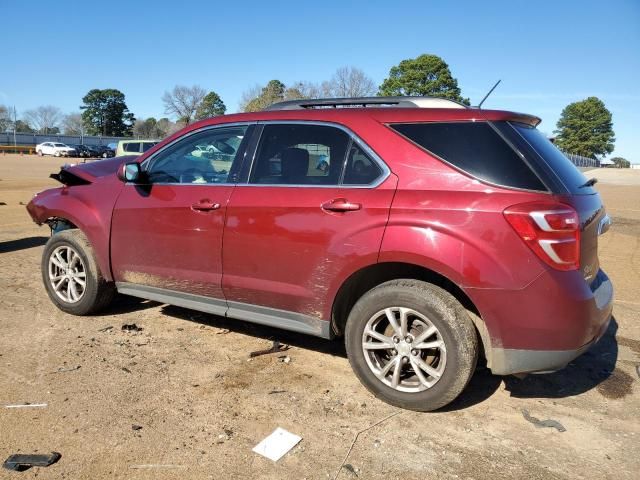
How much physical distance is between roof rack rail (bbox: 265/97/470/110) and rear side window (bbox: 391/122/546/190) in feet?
0.83

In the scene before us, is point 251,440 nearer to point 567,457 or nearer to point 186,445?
point 186,445

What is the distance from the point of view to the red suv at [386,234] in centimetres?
287

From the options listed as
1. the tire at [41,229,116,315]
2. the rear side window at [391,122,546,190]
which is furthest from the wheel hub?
the tire at [41,229,116,315]

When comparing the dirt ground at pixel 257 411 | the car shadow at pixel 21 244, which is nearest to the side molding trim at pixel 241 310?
the dirt ground at pixel 257 411

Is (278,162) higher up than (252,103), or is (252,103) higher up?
→ (252,103)

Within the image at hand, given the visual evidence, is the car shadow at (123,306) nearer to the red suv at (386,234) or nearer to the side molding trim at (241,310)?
the side molding trim at (241,310)

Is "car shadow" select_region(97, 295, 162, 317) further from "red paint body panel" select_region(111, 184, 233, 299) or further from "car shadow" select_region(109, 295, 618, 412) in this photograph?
"red paint body panel" select_region(111, 184, 233, 299)

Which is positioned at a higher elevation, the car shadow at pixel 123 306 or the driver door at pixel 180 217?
the driver door at pixel 180 217

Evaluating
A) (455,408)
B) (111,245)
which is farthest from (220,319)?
(455,408)

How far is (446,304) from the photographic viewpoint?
3.04 metres

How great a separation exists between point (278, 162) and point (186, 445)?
6.50 ft

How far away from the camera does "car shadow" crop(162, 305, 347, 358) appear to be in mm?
4281

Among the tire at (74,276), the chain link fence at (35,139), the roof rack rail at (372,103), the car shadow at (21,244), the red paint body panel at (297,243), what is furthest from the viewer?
the chain link fence at (35,139)

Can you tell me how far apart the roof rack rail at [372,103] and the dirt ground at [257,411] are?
1.96 meters
